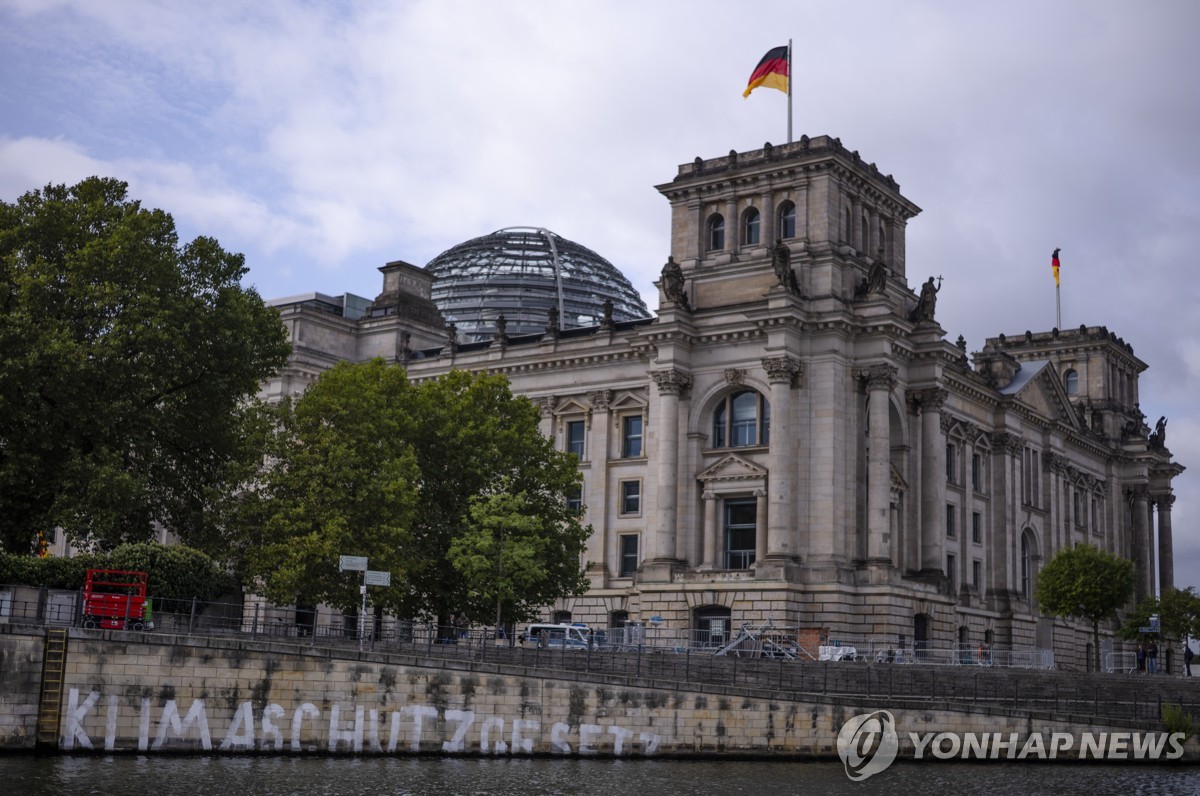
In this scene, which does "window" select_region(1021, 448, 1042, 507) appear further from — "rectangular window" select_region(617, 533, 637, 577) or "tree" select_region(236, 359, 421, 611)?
"tree" select_region(236, 359, 421, 611)

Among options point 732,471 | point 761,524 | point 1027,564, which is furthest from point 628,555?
point 1027,564

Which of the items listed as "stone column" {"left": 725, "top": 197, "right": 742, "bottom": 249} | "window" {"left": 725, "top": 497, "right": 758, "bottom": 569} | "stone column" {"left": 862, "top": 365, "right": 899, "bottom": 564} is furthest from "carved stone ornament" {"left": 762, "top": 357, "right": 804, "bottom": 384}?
"stone column" {"left": 725, "top": 197, "right": 742, "bottom": 249}

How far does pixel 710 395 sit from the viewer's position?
76.0 metres

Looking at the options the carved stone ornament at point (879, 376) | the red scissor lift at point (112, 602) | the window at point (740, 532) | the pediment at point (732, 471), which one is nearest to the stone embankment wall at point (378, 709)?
the red scissor lift at point (112, 602)

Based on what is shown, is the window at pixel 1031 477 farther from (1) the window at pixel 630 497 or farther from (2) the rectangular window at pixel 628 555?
(2) the rectangular window at pixel 628 555

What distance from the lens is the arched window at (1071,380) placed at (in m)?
116

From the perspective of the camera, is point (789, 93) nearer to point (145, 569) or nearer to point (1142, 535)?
point (145, 569)

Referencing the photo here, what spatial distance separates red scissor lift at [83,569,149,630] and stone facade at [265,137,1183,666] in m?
28.9

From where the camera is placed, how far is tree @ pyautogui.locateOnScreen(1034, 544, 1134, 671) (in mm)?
84875

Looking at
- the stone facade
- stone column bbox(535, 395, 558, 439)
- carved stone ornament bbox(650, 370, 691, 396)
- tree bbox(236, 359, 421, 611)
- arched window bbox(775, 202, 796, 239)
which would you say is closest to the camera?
tree bbox(236, 359, 421, 611)

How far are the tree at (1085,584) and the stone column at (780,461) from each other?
73.6 ft

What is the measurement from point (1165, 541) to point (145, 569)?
90478mm

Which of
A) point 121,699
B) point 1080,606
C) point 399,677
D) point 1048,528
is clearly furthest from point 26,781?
point 1048,528

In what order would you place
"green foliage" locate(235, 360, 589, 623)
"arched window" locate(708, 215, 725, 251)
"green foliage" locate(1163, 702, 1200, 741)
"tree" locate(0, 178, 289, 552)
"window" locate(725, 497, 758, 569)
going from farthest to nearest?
1. "arched window" locate(708, 215, 725, 251)
2. "window" locate(725, 497, 758, 569)
3. "green foliage" locate(235, 360, 589, 623)
4. "tree" locate(0, 178, 289, 552)
5. "green foliage" locate(1163, 702, 1200, 741)
